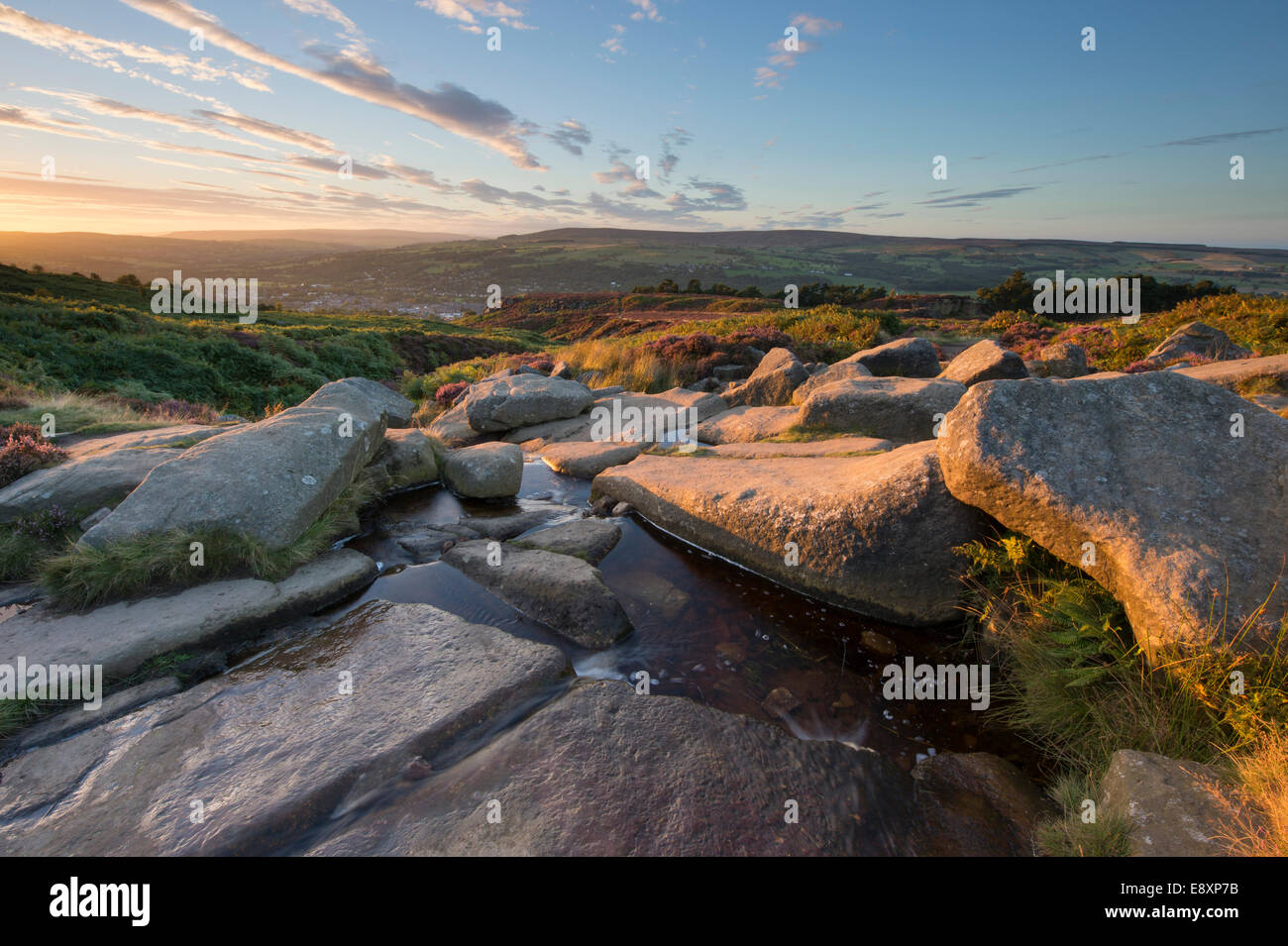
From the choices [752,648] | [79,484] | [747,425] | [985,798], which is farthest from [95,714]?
[747,425]

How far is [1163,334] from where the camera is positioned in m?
17.1

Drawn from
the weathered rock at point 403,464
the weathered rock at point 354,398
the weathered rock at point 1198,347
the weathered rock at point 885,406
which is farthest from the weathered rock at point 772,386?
the weathered rock at point 1198,347

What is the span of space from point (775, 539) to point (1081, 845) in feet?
12.8

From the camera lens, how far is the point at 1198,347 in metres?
14.7

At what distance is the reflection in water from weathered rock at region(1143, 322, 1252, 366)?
45.5 ft

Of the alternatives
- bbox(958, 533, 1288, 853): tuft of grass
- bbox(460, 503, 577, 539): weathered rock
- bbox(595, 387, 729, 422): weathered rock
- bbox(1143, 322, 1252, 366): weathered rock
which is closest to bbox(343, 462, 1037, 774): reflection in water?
bbox(958, 533, 1288, 853): tuft of grass

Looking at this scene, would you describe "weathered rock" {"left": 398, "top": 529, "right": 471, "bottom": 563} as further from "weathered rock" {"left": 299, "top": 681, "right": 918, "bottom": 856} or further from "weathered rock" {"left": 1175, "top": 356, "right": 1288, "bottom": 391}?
"weathered rock" {"left": 1175, "top": 356, "right": 1288, "bottom": 391}

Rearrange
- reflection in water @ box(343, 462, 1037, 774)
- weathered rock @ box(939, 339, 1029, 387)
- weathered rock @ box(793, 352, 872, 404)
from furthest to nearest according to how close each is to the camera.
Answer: weathered rock @ box(793, 352, 872, 404) < weathered rock @ box(939, 339, 1029, 387) < reflection in water @ box(343, 462, 1037, 774)

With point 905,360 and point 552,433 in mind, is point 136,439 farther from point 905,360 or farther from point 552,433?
point 905,360

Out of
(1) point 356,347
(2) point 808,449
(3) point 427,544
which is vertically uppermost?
(1) point 356,347

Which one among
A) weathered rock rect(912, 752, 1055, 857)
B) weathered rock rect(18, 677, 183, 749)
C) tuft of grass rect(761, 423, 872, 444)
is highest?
tuft of grass rect(761, 423, 872, 444)

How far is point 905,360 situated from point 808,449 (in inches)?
293

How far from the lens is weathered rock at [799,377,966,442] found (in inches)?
362

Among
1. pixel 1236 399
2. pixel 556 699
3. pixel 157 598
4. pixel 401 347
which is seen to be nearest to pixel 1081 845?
pixel 556 699
